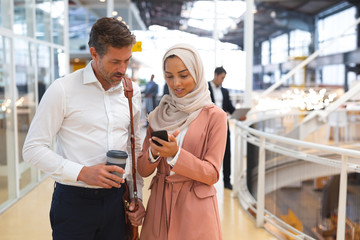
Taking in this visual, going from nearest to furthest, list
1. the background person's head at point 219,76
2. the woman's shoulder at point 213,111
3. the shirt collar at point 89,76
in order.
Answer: the shirt collar at point 89,76 < the woman's shoulder at point 213,111 < the background person's head at point 219,76

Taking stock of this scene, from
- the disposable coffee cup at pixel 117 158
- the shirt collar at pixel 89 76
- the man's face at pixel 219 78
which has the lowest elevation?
the disposable coffee cup at pixel 117 158

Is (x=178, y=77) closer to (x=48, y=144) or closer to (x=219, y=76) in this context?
(x=48, y=144)

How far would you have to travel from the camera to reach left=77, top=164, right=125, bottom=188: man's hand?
4.21ft

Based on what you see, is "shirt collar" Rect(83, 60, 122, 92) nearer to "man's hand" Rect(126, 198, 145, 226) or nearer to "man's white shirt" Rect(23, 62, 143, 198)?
"man's white shirt" Rect(23, 62, 143, 198)

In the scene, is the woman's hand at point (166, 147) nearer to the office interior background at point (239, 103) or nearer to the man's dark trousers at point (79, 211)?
the man's dark trousers at point (79, 211)

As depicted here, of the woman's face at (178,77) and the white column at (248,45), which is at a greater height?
the white column at (248,45)

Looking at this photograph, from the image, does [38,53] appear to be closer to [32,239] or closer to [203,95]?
[32,239]

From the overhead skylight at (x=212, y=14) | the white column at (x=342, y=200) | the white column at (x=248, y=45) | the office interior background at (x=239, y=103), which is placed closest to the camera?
the white column at (x=342, y=200)

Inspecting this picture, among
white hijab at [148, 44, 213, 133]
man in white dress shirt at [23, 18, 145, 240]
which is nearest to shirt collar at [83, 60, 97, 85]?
man in white dress shirt at [23, 18, 145, 240]

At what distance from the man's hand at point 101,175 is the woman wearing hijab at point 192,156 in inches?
8.1

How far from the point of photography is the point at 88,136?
4.62 ft

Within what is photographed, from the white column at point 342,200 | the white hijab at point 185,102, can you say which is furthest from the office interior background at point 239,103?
the white hijab at point 185,102

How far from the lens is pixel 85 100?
1.41 m

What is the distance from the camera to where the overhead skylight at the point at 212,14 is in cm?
952
